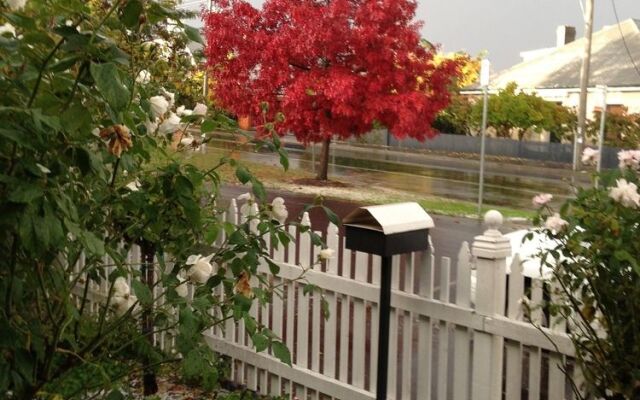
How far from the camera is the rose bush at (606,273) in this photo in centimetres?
203

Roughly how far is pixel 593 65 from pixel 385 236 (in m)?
17.8

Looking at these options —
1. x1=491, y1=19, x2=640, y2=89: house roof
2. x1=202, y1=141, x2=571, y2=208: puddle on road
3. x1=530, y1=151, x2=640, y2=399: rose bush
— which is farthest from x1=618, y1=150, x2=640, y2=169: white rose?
x1=491, y1=19, x2=640, y2=89: house roof

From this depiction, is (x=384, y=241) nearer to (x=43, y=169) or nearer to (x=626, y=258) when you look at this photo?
(x=626, y=258)

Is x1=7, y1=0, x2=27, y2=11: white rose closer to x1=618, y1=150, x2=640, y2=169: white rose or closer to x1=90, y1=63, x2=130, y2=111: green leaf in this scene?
x1=90, y1=63, x2=130, y2=111: green leaf

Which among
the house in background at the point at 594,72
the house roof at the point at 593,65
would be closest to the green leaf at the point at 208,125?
the house in background at the point at 594,72

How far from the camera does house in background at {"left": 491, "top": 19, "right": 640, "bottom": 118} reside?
1739 centimetres

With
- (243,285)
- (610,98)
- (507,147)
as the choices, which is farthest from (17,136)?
(610,98)

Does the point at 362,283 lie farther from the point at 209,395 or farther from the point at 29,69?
the point at 29,69

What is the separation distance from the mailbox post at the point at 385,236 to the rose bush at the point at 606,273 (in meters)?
0.46

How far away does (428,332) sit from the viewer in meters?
2.83

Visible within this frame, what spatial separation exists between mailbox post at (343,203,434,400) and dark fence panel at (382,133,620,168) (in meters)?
12.9

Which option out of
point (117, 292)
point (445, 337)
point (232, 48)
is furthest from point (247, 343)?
point (232, 48)

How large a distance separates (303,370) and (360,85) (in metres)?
5.40

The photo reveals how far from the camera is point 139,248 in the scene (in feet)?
13.0
